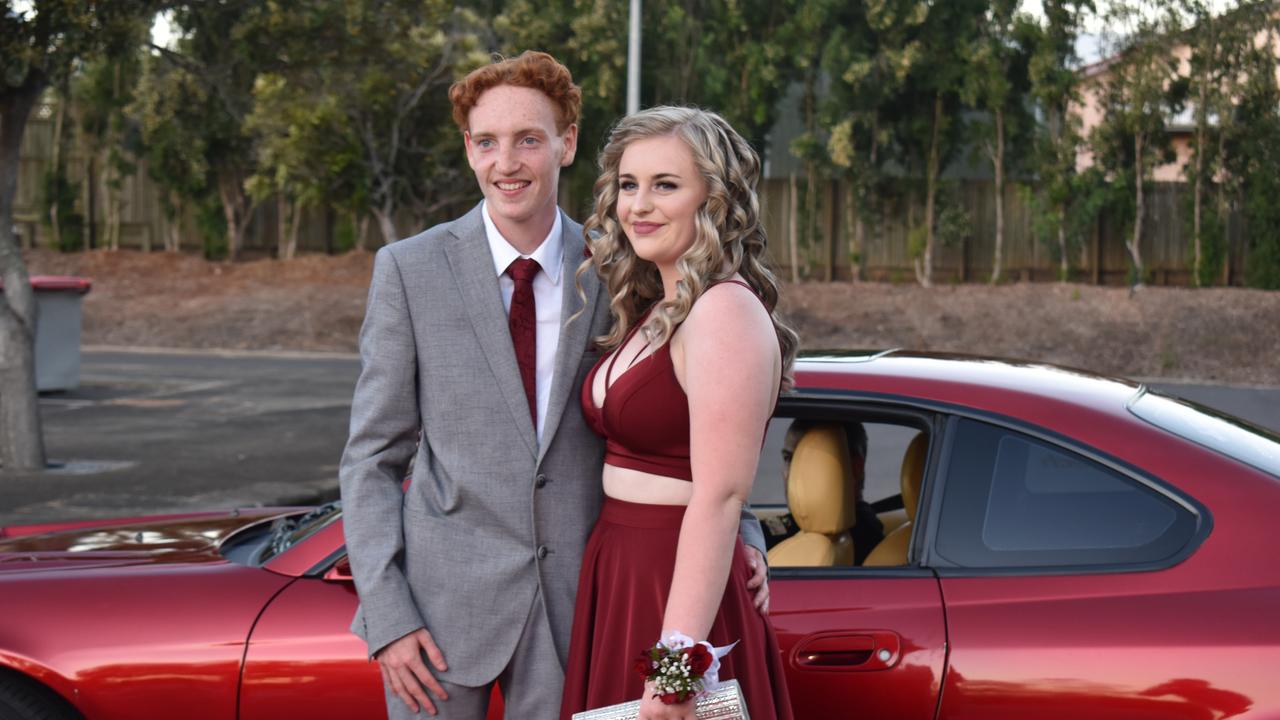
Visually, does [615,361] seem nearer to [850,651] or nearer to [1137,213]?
[850,651]

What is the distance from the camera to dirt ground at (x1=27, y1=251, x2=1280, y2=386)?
19.8 metres

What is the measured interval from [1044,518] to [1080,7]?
73.7 feet

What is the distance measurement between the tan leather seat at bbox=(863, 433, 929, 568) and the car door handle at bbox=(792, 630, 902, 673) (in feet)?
1.44

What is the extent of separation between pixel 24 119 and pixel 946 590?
9969 mm

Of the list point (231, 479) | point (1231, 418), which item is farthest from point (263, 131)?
point (1231, 418)

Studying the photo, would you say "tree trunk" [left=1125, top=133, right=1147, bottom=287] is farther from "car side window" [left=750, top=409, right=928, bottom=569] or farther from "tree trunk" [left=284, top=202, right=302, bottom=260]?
"car side window" [left=750, top=409, right=928, bottom=569]

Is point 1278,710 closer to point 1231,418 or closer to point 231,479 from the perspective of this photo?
point 1231,418

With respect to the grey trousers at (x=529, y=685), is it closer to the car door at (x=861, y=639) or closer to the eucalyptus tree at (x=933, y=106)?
the car door at (x=861, y=639)

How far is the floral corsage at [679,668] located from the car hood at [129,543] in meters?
1.64

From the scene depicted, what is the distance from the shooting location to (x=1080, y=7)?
76.8 feet

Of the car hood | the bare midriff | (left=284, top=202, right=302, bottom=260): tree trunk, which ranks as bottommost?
the car hood

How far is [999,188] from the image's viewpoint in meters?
24.7

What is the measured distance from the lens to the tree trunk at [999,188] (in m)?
24.3

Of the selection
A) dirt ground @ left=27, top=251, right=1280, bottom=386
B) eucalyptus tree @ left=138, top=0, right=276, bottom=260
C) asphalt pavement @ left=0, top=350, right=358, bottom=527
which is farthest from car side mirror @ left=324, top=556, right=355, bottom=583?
eucalyptus tree @ left=138, top=0, right=276, bottom=260
